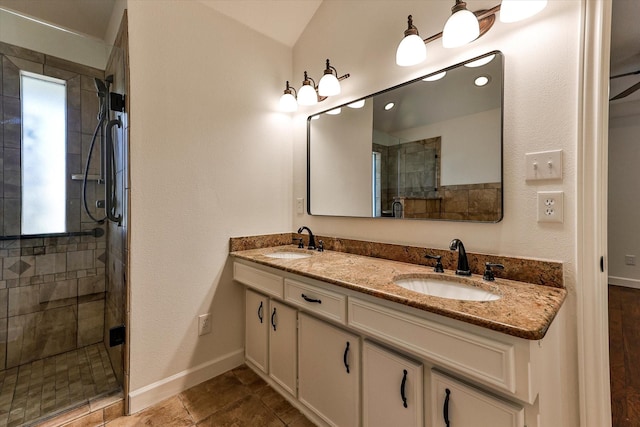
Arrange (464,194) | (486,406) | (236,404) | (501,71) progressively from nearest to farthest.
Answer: (486,406) < (501,71) < (464,194) < (236,404)

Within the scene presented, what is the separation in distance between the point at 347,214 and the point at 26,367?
7.38ft

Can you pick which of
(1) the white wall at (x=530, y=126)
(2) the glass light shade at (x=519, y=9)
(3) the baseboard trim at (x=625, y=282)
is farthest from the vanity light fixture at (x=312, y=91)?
(3) the baseboard trim at (x=625, y=282)

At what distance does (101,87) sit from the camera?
1732 millimetres

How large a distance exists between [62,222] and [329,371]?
2.00 meters

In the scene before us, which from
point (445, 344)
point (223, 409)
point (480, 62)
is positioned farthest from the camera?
point (223, 409)

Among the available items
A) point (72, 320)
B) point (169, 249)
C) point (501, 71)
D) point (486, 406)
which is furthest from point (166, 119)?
point (486, 406)

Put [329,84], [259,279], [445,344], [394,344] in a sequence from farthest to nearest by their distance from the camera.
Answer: [329,84] < [259,279] < [394,344] < [445,344]

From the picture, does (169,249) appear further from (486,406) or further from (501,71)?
(501,71)

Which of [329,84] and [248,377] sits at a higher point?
[329,84]

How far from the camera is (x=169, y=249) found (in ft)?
5.29

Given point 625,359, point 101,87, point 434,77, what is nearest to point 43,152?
point 101,87

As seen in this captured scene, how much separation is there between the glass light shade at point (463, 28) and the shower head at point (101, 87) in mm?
1947

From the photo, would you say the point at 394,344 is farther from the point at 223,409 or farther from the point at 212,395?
the point at 212,395

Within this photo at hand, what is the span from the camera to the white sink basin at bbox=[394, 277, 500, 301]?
3.62 ft
